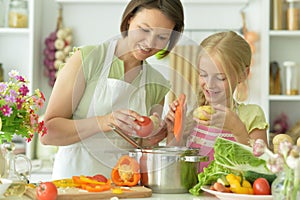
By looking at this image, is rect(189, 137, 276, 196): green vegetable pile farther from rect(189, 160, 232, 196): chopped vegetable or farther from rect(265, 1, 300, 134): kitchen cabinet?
rect(265, 1, 300, 134): kitchen cabinet

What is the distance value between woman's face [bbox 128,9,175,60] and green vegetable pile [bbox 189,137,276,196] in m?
0.33

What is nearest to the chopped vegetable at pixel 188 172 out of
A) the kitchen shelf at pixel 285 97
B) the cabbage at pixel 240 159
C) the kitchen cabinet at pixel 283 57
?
the cabbage at pixel 240 159

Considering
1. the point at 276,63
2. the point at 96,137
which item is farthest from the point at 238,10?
the point at 96,137

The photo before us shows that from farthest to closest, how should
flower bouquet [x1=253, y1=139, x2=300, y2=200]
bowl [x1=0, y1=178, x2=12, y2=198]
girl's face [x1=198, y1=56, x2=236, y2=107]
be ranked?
girl's face [x1=198, y1=56, x2=236, y2=107], bowl [x1=0, y1=178, x2=12, y2=198], flower bouquet [x1=253, y1=139, x2=300, y2=200]

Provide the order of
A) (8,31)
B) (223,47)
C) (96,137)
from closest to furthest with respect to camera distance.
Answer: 1. (96,137)
2. (223,47)
3. (8,31)

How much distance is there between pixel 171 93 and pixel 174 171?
0.34 meters

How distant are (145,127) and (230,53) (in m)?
0.57

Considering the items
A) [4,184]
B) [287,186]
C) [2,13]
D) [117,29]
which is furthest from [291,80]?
[4,184]

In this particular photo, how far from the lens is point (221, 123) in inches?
65.7

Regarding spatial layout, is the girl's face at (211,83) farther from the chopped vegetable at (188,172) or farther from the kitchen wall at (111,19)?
the kitchen wall at (111,19)

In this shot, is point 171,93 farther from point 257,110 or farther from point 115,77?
point 257,110

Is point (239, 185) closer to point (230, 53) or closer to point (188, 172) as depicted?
point (188, 172)

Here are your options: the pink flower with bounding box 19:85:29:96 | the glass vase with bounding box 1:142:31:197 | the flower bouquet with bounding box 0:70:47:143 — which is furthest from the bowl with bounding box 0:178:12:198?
the pink flower with bounding box 19:85:29:96

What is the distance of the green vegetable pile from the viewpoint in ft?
5.05
